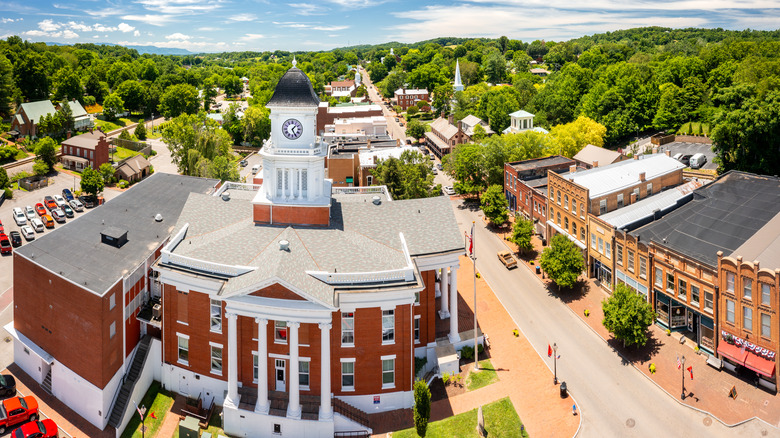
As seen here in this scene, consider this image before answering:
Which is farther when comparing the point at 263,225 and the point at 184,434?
the point at 263,225

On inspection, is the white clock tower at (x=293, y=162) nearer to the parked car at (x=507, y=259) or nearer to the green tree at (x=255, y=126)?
the parked car at (x=507, y=259)

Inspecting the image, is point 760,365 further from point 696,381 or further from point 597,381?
point 597,381

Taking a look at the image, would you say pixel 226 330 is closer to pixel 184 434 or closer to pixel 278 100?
pixel 184 434

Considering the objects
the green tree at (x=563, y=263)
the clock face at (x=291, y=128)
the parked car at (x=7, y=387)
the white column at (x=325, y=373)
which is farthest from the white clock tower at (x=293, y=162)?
the green tree at (x=563, y=263)

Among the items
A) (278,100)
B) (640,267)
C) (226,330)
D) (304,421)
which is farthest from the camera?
(640,267)

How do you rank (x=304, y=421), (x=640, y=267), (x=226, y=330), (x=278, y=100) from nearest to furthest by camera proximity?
(x=304, y=421)
(x=226, y=330)
(x=278, y=100)
(x=640, y=267)

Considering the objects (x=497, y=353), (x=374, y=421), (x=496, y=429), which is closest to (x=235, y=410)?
(x=374, y=421)

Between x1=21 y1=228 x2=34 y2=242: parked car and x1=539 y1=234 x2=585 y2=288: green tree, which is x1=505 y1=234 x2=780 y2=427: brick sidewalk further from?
x1=21 y1=228 x2=34 y2=242: parked car
